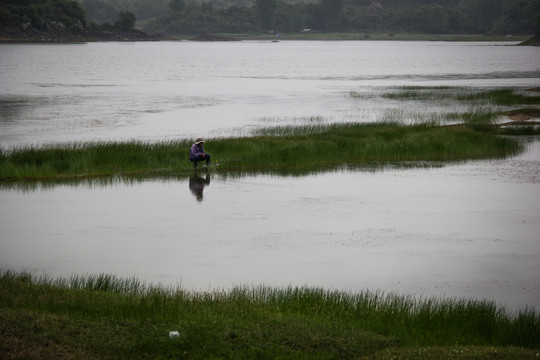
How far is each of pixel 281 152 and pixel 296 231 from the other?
12.8 m

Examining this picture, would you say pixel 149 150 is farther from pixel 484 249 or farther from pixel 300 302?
pixel 300 302

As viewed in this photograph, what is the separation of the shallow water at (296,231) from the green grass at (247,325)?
2.22m

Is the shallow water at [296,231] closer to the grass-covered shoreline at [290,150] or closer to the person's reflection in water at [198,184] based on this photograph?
the person's reflection in water at [198,184]

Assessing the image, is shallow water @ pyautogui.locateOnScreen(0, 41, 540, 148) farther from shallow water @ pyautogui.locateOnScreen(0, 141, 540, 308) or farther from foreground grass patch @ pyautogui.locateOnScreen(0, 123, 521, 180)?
shallow water @ pyautogui.locateOnScreen(0, 141, 540, 308)

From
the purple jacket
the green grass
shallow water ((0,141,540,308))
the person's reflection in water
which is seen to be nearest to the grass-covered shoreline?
the purple jacket

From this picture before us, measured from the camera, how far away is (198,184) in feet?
99.4

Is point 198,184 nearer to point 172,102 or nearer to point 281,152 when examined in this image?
point 281,152

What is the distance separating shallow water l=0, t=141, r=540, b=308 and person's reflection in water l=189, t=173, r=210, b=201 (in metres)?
0.09

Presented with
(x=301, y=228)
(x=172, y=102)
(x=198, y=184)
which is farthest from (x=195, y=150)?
(x=172, y=102)

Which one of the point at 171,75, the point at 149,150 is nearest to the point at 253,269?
the point at 149,150

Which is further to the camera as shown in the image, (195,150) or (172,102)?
(172,102)

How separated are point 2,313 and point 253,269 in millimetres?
7967

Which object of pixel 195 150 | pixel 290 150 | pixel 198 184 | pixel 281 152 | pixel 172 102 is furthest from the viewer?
pixel 172 102

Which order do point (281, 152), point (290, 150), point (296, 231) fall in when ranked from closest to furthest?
point (296, 231) < point (281, 152) < point (290, 150)
